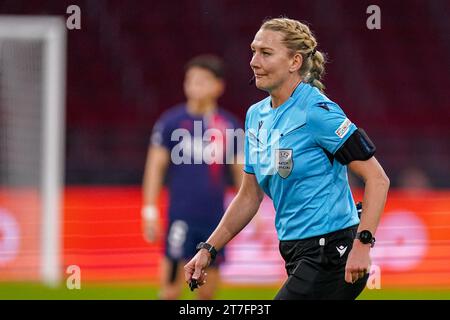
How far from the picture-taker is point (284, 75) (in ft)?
15.7

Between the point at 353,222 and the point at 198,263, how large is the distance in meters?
0.79

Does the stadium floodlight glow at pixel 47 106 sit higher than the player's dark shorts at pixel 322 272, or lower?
higher

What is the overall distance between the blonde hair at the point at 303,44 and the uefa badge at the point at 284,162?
Answer: 1.48ft

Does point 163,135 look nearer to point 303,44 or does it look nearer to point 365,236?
point 303,44

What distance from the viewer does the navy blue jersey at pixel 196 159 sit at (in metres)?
8.35

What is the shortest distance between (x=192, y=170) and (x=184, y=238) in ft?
1.95

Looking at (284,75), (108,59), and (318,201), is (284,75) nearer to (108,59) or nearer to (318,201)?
(318,201)

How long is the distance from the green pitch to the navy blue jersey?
1300 mm

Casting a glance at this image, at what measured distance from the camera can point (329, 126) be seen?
4.54 m

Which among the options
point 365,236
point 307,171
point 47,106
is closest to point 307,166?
point 307,171

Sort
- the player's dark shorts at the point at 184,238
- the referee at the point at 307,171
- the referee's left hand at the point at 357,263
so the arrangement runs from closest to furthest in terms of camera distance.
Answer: the referee's left hand at the point at 357,263 < the referee at the point at 307,171 < the player's dark shorts at the point at 184,238

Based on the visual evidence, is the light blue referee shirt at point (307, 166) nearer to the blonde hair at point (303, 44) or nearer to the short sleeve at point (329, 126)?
the short sleeve at point (329, 126)

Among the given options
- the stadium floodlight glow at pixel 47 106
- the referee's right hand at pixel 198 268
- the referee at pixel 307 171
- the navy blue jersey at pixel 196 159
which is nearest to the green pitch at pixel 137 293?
the stadium floodlight glow at pixel 47 106
